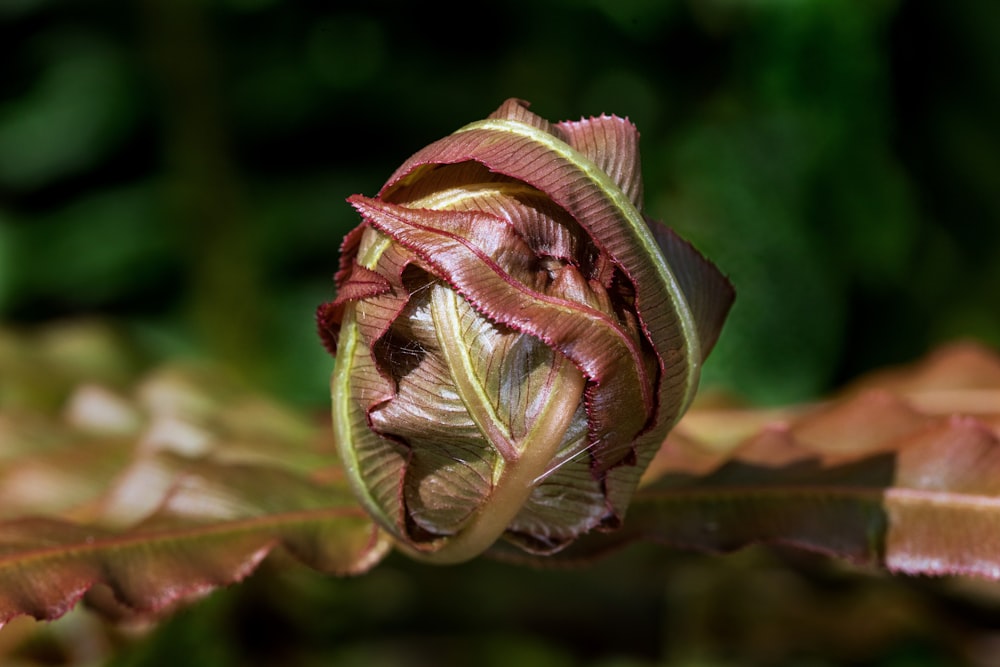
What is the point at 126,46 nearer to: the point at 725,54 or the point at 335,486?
the point at 725,54

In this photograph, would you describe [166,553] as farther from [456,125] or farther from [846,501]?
[456,125]

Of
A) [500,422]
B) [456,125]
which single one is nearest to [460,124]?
[456,125]

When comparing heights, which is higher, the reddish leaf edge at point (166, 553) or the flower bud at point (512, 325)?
the flower bud at point (512, 325)

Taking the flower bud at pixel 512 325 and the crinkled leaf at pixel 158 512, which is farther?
the crinkled leaf at pixel 158 512

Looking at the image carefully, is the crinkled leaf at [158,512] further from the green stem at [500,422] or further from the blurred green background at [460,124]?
the blurred green background at [460,124]

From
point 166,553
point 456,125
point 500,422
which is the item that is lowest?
point 456,125

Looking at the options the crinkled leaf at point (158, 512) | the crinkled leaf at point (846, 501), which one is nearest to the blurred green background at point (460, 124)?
the crinkled leaf at point (846, 501)
